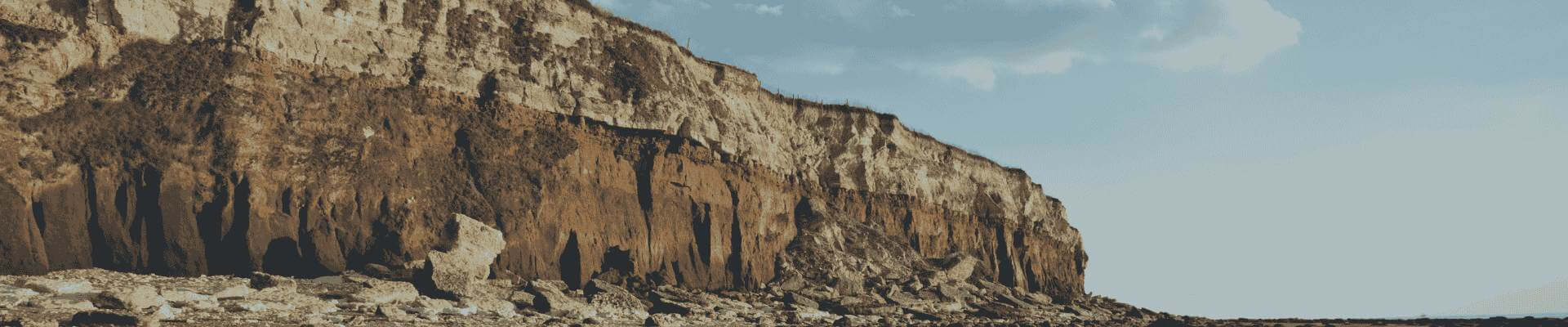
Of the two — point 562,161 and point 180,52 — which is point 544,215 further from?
point 180,52

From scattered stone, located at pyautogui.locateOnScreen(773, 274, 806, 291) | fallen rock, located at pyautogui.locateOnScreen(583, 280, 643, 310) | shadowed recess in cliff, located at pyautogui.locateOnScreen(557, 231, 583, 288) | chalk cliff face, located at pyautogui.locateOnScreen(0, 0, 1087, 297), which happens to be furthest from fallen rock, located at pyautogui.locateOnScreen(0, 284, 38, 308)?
scattered stone, located at pyautogui.locateOnScreen(773, 274, 806, 291)

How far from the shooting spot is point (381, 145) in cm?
2866

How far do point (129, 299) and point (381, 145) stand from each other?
1069cm

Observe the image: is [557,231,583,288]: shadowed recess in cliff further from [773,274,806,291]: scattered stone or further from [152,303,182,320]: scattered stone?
[152,303,182,320]: scattered stone

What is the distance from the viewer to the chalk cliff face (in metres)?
23.6

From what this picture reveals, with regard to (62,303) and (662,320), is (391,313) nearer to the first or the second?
(62,303)

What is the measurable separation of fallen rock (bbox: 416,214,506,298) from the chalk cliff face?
89 centimetres

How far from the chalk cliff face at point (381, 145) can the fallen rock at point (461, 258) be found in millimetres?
895

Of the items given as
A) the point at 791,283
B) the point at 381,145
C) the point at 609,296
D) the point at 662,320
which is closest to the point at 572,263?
the point at 609,296

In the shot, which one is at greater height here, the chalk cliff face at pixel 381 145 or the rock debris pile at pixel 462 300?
the chalk cliff face at pixel 381 145

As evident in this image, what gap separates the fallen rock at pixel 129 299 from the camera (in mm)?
18250

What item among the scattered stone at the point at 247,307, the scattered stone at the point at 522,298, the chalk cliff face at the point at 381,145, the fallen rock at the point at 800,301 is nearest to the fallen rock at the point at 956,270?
the chalk cliff face at the point at 381,145

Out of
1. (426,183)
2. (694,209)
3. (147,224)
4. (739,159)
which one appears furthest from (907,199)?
(147,224)

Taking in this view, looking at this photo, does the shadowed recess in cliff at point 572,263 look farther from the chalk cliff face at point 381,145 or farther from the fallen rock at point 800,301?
the fallen rock at point 800,301
